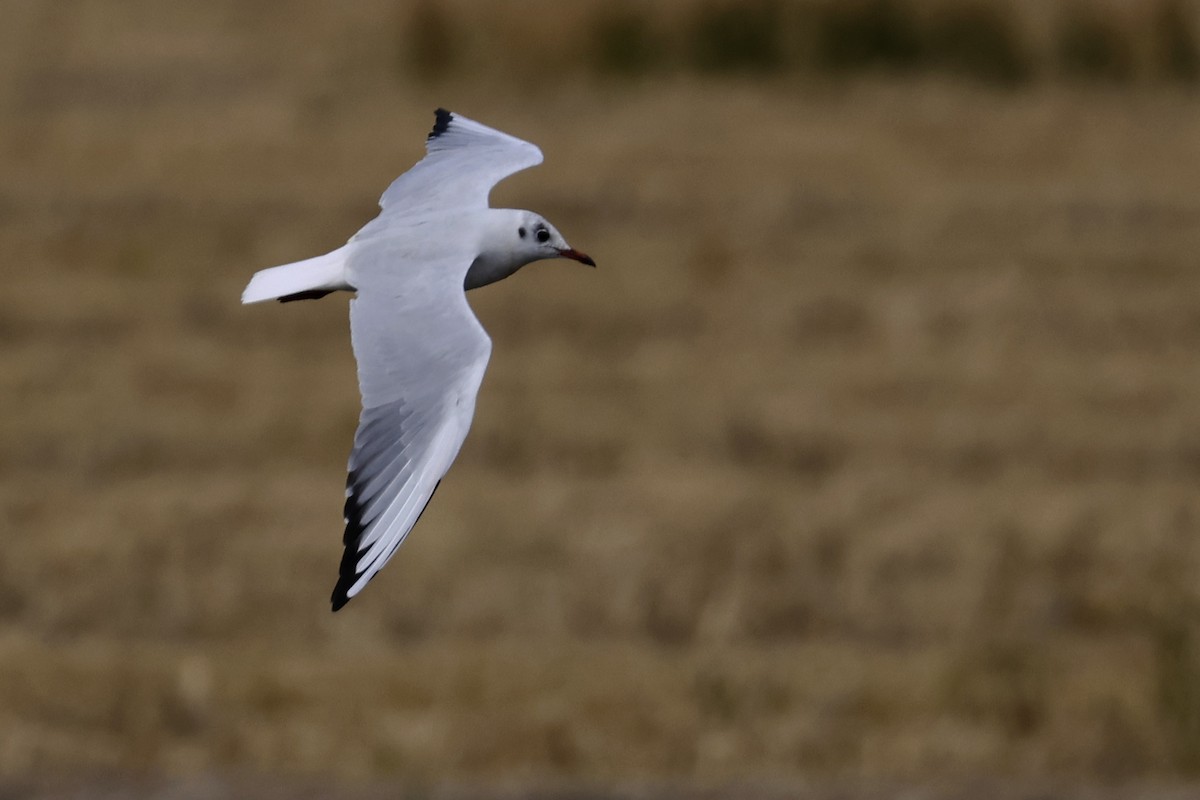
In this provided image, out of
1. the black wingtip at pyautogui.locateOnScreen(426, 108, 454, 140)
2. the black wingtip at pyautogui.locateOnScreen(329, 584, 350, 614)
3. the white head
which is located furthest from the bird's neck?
the black wingtip at pyautogui.locateOnScreen(329, 584, 350, 614)

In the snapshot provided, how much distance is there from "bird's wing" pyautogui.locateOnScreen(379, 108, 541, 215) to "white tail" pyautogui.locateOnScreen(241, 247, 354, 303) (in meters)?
0.25

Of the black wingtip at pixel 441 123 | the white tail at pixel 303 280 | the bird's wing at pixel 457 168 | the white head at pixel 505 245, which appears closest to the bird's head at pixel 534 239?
the white head at pixel 505 245

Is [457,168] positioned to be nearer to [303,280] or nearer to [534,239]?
[534,239]

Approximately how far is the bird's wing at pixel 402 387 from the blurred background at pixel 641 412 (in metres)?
2.86

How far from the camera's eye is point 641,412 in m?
9.22

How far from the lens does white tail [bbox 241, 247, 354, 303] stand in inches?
135

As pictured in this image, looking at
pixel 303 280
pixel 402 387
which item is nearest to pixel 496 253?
pixel 303 280

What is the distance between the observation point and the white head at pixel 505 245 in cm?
355

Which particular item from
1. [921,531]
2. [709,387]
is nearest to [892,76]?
[709,387]

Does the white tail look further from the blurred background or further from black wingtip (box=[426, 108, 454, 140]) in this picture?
the blurred background

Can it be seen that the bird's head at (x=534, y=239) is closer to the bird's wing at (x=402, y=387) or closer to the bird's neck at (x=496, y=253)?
the bird's neck at (x=496, y=253)

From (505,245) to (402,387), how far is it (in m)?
0.46

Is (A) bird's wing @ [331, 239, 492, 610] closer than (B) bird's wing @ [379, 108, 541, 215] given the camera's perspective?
Yes

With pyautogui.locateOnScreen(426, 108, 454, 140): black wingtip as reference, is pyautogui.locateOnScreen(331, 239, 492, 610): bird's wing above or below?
below
